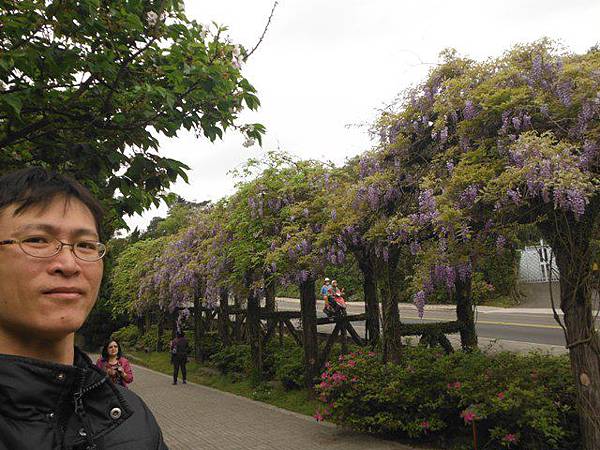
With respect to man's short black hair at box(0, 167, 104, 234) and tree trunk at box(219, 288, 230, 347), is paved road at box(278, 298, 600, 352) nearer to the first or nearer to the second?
tree trunk at box(219, 288, 230, 347)

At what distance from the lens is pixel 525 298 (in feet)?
103

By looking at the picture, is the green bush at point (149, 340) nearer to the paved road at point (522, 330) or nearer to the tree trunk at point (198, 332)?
the tree trunk at point (198, 332)

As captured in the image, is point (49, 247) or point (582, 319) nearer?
point (49, 247)

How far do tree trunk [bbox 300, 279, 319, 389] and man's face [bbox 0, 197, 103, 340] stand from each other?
921 cm

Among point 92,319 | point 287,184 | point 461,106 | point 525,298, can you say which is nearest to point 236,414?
point 287,184

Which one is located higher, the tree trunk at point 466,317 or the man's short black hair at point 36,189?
the man's short black hair at point 36,189

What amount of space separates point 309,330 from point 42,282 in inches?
378

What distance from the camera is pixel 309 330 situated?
34.8 ft

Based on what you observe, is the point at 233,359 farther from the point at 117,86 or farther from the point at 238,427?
the point at 117,86

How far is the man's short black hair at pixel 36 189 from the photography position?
1359mm

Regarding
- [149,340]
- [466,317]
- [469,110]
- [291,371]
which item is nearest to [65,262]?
[469,110]

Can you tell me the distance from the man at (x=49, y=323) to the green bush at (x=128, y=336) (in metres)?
25.8

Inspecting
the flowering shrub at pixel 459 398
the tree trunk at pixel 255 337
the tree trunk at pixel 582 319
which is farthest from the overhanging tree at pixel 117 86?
the tree trunk at pixel 255 337

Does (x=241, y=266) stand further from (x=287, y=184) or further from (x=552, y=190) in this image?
(x=552, y=190)
